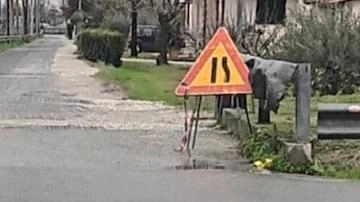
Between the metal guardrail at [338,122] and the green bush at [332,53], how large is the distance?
804cm

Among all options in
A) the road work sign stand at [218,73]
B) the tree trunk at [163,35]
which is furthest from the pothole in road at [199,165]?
the tree trunk at [163,35]

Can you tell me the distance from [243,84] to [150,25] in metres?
47.6

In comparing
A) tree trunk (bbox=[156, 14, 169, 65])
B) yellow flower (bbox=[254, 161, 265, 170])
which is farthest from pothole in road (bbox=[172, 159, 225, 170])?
tree trunk (bbox=[156, 14, 169, 65])

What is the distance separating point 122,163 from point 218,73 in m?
1.92

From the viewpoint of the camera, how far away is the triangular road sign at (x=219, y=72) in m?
11.9

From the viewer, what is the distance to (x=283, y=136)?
11469 mm

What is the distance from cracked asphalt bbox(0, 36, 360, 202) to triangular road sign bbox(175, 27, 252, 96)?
0.73 metres

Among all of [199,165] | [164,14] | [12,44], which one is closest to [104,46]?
[164,14]

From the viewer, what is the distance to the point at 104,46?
3888cm

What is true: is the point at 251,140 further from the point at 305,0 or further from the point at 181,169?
the point at 305,0

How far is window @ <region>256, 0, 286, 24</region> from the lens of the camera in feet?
123

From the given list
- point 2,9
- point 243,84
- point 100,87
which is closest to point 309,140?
point 243,84

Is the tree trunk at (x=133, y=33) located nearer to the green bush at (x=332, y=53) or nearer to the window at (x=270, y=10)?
the window at (x=270, y=10)

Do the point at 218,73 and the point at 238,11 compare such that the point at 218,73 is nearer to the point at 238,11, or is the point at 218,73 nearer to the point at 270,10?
the point at 238,11
